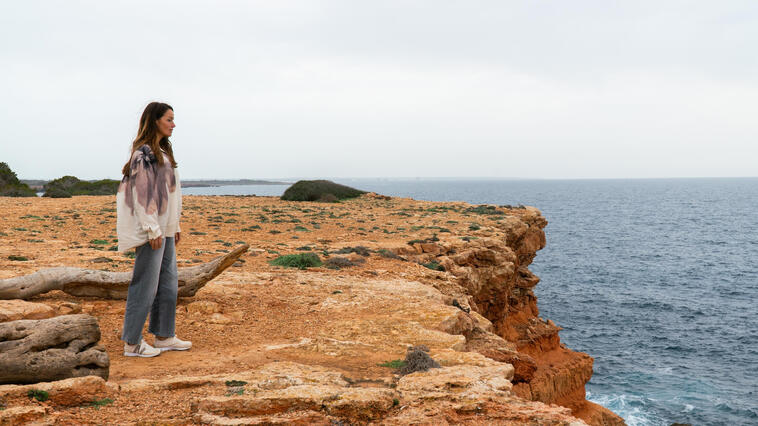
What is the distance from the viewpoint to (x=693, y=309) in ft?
116

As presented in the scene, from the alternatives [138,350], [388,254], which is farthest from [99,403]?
[388,254]

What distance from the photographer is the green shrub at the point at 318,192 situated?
38.3m

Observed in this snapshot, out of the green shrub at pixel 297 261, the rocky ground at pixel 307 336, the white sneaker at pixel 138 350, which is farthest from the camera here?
the green shrub at pixel 297 261

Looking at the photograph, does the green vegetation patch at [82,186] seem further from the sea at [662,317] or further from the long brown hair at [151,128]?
the long brown hair at [151,128]

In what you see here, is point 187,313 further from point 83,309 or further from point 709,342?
point 709,342

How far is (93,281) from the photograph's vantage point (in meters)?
8.30

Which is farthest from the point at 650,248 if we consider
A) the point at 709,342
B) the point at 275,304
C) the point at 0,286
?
the point at 0,286

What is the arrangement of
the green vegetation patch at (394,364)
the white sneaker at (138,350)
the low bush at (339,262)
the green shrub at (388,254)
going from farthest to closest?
1. the green shrub at (388,254)
2. the low bush at (339,262)
3. the green vegetation patch at (394,364)
4. the white sneaker at (138,350)

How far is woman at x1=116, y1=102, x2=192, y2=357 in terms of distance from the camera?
19.7ft

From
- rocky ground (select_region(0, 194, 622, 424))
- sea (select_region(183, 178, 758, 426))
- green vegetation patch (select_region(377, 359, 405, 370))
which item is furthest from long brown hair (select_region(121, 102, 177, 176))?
sea (select_region(183, 178, 758, 426))

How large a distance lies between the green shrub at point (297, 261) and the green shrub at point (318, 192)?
24063mm

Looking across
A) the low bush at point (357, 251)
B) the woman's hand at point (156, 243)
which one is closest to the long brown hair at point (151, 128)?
the woman's hand at point (156, 243)

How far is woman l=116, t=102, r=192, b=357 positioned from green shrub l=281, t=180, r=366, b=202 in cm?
3050

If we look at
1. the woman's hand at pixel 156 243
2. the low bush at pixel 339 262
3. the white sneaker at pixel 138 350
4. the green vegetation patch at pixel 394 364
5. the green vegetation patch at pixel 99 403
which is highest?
the woman's hand at pixel 156 243
